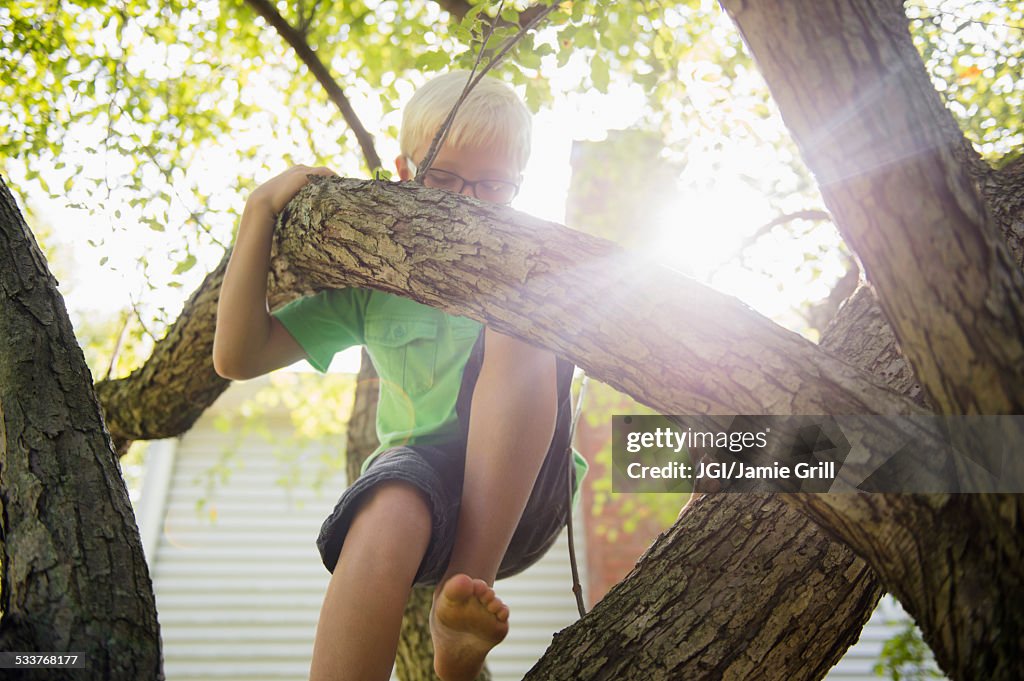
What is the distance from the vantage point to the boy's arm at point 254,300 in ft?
5.10

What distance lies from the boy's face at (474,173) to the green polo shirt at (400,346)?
0.31m

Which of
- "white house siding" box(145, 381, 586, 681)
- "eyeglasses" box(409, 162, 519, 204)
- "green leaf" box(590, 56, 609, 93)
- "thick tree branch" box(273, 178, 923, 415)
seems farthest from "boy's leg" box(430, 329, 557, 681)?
"white house siding" box(145, 381, 586, 681)

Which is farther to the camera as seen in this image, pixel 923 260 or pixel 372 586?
pixel 372 586

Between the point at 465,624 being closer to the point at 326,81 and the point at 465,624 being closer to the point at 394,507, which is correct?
the point at 394,507

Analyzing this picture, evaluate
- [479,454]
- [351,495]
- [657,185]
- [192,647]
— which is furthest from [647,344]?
[192,647]

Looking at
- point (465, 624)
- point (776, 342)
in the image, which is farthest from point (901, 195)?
point (465, 624)

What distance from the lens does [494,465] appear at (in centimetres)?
149

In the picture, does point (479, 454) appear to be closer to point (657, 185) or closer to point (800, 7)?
point (800, 7)

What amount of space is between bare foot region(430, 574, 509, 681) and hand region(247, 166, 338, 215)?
81cm

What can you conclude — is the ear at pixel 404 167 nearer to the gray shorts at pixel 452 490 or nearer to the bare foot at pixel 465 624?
the gray shorts at pixel 452 490

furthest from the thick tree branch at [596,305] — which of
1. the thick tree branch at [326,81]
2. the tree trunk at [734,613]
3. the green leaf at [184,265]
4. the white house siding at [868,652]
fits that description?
the white house siding at [868,652]

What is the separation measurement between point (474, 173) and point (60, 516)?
3.95 ft

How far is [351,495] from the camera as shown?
145 cm

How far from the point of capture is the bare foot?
1.34 m
